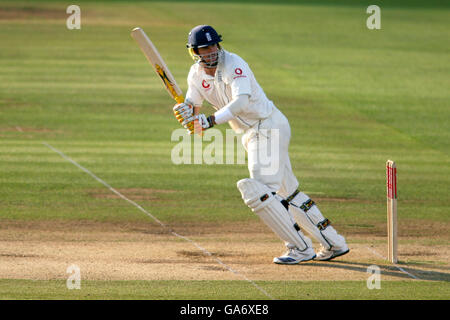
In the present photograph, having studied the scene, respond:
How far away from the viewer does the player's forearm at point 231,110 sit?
26.5 ft

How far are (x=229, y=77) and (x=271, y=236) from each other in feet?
7.98

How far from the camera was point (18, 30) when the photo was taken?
29562 millimetres

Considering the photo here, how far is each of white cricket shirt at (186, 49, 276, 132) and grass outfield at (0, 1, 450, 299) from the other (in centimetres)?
172

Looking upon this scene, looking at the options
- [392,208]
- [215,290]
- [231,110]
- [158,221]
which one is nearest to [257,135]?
[231,110]

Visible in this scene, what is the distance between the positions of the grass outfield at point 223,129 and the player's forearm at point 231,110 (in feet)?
5.22

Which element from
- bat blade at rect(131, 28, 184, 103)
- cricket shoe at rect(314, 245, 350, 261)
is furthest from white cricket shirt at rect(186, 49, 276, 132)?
cricket shoe at rect(314, 245, 350, 261)

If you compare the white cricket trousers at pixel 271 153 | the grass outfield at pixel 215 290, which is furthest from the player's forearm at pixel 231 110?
the grass outfield at pixel 215 290

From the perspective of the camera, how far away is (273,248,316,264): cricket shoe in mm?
8383

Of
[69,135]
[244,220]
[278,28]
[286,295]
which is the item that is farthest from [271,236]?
[278,28]

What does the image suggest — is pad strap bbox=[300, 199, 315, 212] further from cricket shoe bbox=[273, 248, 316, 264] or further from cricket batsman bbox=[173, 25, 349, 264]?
cricket shoe bbox=[273, 248, 316, 264]

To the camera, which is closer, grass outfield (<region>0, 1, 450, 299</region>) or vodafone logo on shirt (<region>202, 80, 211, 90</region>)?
vodafone logo on shirt (<region>202, 80, 211, 90</region>)

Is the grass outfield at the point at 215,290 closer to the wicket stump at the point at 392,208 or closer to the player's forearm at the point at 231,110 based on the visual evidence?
the wicket stump at the point at 392,208

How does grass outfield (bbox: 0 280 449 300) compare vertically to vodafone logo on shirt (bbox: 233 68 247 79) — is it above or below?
below

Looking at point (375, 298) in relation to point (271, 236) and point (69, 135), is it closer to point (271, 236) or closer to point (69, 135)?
point (271, 236)
